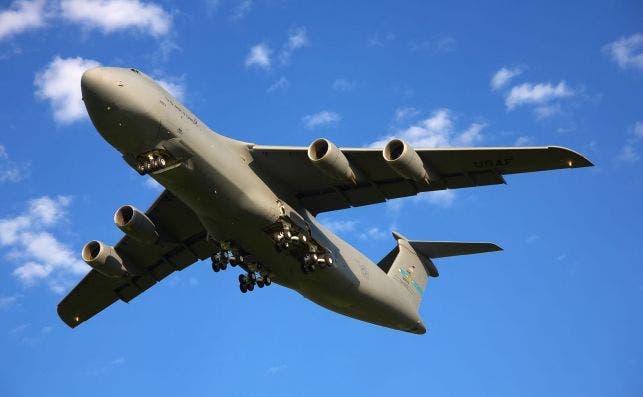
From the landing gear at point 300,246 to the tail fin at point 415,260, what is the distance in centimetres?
467

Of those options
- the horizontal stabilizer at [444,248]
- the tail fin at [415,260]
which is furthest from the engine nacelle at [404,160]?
the tail fin at [415,260]

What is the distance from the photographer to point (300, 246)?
2122cm

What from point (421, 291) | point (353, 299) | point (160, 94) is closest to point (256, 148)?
point (160, 94)

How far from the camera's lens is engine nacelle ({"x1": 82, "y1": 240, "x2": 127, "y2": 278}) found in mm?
23281

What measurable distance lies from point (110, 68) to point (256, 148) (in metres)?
3.96

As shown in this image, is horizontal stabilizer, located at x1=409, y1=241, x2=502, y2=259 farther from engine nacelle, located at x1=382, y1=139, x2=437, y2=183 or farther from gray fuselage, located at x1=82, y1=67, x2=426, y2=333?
engine nacelle, located at x1=382, y1=139, x2=437, y2=183

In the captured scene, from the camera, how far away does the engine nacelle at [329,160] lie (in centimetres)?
1961

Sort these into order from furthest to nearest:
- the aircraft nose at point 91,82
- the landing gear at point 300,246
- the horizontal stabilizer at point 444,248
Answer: the horizontal stabilizer at point 444,248 < the landing gear at point 300,246 < the aircraft nose at point 91,82

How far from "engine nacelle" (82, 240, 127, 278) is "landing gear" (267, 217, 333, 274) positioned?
207 inches

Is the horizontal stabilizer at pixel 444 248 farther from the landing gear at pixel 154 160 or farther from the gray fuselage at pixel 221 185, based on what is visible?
the landing gear at pixel 154 160

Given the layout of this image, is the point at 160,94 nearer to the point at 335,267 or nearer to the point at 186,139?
the point at 186,139

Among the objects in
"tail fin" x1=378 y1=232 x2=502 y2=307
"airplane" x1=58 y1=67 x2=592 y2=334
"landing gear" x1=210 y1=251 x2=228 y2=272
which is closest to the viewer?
"airplane" x1=58 y1=67 x2=592 y2=334

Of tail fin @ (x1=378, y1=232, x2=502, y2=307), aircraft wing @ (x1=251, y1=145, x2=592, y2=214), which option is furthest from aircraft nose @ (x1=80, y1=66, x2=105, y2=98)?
tail fin @ (x1=378, y1=232, x2=502, y2=307)

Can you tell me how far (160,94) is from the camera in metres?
19.3
